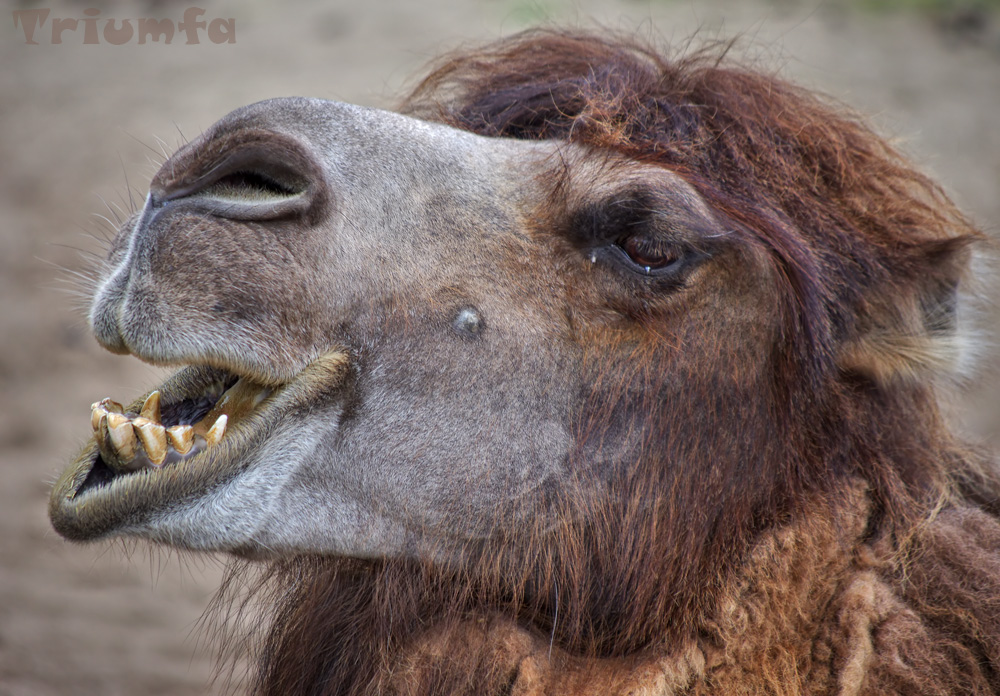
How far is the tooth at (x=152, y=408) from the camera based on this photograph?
85.4 inches

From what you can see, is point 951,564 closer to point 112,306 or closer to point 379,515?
point 379,515

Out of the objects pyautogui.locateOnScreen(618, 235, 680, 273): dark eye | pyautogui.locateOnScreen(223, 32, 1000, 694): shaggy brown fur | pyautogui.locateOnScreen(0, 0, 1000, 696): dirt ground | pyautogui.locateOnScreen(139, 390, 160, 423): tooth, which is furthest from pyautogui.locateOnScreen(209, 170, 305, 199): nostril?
pyautogui.locateOnScreen(0, 0, 1000, 696): dirt ground

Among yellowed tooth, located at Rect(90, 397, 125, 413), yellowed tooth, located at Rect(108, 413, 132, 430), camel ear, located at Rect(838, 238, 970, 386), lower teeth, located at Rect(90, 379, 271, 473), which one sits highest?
camel ear, located at Rect(838, 238, 970, 386)

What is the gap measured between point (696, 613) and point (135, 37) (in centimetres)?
1064

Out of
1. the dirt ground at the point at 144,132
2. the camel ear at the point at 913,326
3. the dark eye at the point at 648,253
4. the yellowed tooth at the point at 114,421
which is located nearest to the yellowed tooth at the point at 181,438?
the yellowed tooth at the point at 114,421

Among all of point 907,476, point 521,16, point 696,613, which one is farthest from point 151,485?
point 521,16

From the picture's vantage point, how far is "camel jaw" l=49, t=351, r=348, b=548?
201 centimetres

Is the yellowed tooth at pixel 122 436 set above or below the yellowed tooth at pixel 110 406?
above

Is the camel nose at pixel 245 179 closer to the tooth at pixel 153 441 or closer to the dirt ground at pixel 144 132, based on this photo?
the tooth at pixel 153 441

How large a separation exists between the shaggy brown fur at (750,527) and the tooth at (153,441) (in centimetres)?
55

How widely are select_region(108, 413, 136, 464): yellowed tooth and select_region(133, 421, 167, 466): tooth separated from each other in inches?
0.8

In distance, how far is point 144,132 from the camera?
348 inches

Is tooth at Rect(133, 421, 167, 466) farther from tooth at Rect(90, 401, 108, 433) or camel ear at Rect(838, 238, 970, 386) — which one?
camel ear at Rect(838, 238, 970, 386)

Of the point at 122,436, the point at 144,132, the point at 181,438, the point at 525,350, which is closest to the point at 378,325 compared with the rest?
the point at 525,350
